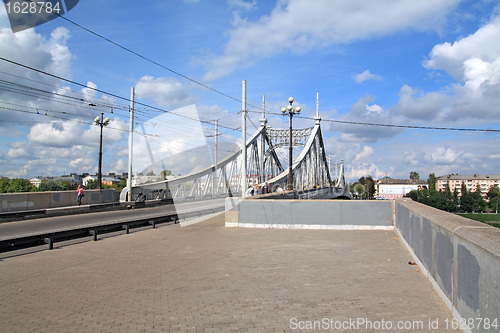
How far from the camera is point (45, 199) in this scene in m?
23.4

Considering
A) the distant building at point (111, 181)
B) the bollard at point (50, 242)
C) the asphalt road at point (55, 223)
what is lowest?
the asphalt road at point (55, 223)

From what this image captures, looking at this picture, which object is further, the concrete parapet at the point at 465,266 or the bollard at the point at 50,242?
the bollard at the point at 50,242

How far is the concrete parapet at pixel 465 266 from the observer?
10.8 ft

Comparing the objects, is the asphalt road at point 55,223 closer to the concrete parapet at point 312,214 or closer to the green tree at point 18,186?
the concrete parapet at point 312,214

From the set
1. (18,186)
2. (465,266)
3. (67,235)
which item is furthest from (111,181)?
(465,266)

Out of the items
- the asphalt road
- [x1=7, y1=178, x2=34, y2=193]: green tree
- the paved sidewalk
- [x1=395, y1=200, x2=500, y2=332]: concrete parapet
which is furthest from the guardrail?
[x1=7, y1=178, x2=34, y2=193]: green tree

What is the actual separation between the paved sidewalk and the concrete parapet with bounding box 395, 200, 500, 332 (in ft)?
1.07

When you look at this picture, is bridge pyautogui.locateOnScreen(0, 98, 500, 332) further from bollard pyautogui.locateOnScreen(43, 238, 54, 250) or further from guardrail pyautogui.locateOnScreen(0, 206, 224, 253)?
bollard pyautogui.locateOnScreen(43, 238, 54, 250)

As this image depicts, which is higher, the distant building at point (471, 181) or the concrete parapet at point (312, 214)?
the distant building at point (471, 181)

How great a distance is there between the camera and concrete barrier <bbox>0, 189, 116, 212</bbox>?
67.5 ft

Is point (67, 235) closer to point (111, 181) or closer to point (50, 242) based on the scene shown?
point (50, 242)

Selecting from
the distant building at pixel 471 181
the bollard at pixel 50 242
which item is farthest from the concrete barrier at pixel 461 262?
the distant building at pixel 471 181

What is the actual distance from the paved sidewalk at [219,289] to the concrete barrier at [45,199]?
1287 centimetres

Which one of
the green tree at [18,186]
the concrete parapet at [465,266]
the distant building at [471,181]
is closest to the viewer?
the concrete parapet at [465,266]
